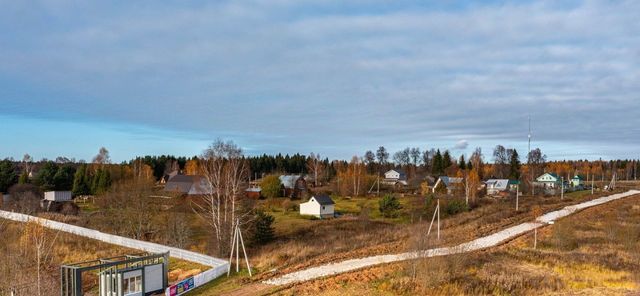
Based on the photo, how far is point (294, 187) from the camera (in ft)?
261

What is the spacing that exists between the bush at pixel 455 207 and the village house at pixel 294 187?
84.0 feet

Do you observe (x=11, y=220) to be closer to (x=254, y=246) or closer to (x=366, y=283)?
(x=254, y=246)

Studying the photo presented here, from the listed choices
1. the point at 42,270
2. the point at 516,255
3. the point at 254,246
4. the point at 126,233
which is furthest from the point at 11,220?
the point at 516,255

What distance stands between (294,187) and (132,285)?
55884 mm

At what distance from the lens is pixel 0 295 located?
76.9 ft

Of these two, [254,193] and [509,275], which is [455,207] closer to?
[254,193]

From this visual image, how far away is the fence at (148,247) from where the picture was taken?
25.7 metres

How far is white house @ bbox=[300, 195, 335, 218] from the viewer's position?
184 ft

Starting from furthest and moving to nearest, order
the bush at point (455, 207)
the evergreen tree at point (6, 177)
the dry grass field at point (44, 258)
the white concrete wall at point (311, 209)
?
the evergreen tree at point (6, 177) < the white concrete wall at point (311, 209) < the bush at point (455, 207) < the dry grass field at point (44, 258)

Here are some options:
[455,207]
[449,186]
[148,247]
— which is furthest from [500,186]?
[148,247]

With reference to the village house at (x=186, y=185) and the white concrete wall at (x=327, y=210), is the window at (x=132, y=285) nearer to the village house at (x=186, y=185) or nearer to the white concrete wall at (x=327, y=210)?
the white concrete wall at (x=327, y=210)

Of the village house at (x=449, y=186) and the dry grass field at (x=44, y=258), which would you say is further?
the village house at (x=449, y=186)

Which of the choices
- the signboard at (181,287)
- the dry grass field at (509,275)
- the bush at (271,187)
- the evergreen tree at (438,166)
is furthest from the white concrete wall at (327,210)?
the evergreen tree at (438,166)

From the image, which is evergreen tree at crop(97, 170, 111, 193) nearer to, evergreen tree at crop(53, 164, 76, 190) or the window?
evergreen tree at crop(53, 164, 76, 190)
